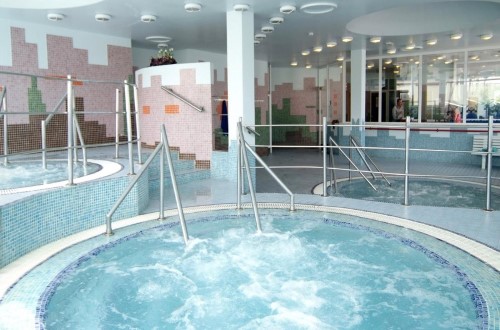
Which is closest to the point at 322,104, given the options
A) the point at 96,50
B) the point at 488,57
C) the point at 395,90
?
the point at 395,90

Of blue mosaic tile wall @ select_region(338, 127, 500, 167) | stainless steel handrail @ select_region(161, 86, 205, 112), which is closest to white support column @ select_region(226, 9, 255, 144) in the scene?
stainless steel handrail @ select_region(161, 86, 205, 112)

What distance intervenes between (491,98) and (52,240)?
904 centimetres

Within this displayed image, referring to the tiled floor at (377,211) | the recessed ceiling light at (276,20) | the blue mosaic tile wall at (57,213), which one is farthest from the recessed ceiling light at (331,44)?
the blue mosaic tile wall at (57,213)

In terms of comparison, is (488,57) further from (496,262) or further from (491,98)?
(496,262)

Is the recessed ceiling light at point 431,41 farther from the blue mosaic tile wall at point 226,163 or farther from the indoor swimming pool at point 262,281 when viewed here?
the indoor swimming pool at point 262,281

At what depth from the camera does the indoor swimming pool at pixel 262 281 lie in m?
2.39

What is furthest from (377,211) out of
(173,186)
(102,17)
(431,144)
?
(431,144)

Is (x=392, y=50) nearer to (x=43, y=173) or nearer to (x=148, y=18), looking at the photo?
(x=148, y=18)

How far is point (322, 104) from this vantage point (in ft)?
41.0

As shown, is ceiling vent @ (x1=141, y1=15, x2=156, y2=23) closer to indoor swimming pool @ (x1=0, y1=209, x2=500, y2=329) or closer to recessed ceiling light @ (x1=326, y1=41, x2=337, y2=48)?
indoor swimming pool @ (x1=0, y1=209, x2=500, y2=329)

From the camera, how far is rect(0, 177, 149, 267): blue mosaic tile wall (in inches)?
117

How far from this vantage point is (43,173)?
4406 millimetres

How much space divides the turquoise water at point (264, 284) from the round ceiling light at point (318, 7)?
2.90 meters

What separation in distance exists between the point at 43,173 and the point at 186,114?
2314mm
